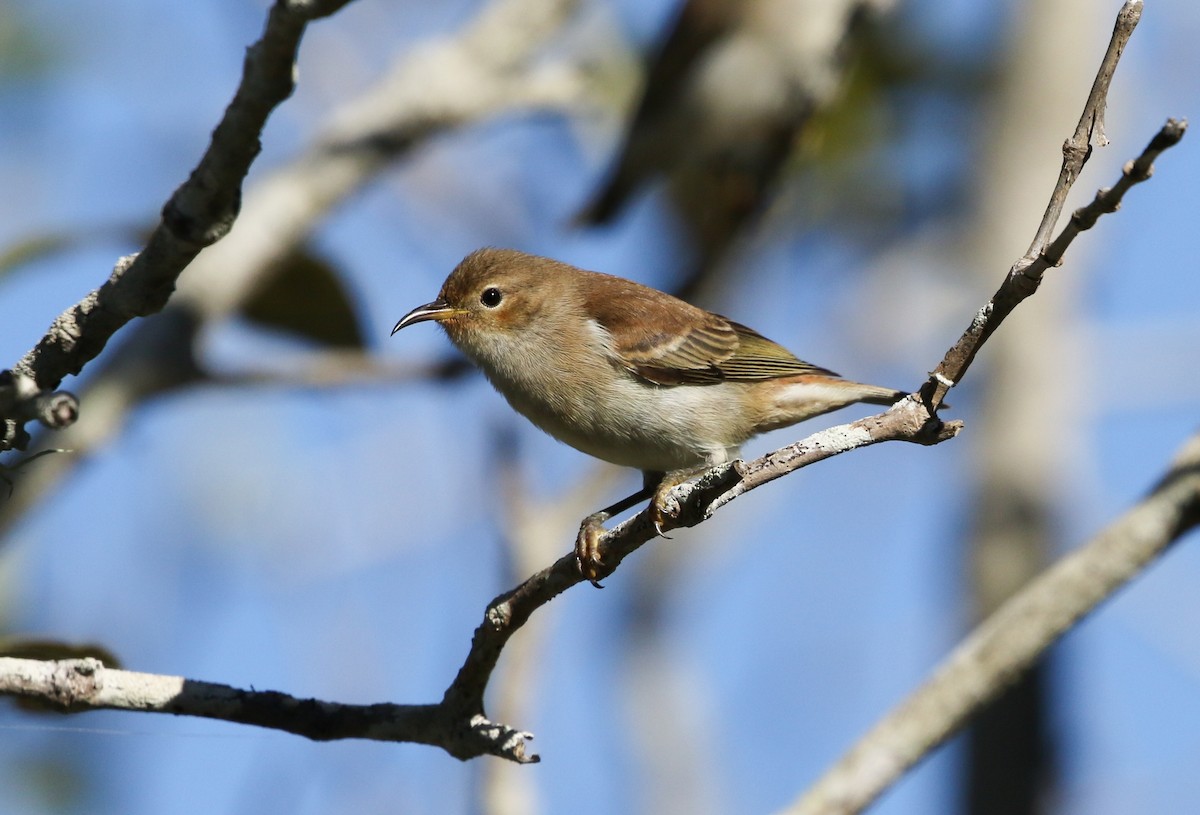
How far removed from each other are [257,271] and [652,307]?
1703 mm

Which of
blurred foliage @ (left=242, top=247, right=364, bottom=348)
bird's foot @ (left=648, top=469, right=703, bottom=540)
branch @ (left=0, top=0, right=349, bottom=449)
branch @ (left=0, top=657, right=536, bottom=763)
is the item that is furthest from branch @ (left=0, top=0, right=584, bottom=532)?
bird's foot @ (left=648, top=469, right=703, bottom=540)

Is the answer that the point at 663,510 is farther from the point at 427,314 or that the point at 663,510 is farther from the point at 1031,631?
the point at 427,314

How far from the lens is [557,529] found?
5.79 m

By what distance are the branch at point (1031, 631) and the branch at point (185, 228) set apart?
2.55m

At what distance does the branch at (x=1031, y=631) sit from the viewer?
3982 millimetres

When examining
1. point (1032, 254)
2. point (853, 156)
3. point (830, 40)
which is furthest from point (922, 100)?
point (1032, 254)

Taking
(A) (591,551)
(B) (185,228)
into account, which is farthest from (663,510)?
(B) (185,228)

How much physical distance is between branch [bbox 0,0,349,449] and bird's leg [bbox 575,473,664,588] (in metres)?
1.19

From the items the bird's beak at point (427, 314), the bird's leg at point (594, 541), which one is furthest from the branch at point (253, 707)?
the bird's beak at point (427, 314)

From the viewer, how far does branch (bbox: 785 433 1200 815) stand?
3982mm

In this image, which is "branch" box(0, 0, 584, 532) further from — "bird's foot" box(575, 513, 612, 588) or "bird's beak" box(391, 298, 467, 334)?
"bird's foot" box(575, 513, 612, 588)

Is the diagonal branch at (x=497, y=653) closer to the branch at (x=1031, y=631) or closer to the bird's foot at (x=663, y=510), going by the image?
the bird's foot at (x=663, y=510)

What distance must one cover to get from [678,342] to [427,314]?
3.70 ft

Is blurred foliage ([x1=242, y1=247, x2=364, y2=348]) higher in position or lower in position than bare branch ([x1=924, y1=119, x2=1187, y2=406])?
higher
